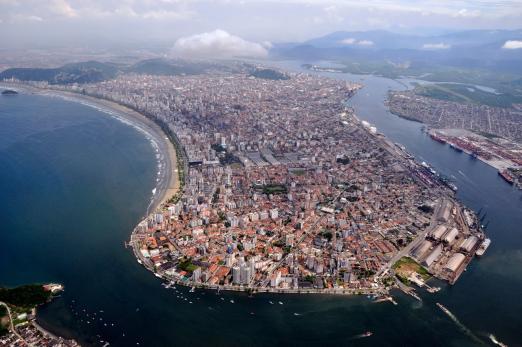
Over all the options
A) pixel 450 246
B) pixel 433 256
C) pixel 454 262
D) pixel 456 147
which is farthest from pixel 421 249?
pixel 456 147

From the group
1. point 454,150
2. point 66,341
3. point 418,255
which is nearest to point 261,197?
point 418,255

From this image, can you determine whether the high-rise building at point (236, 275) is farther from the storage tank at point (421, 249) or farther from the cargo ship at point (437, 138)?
the cargo ship at point (437, 138)

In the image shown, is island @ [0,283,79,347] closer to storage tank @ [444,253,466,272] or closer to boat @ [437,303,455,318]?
boat @ [437,303,455,318]

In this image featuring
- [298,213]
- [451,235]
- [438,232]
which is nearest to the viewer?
[451,235]

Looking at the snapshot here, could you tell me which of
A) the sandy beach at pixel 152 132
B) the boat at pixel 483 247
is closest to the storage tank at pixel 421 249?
the boat at pixel 483 247

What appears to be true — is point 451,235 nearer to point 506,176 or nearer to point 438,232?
point 438,232

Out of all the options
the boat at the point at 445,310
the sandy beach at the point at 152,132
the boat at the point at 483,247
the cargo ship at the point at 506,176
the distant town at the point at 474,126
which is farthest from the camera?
the distant town at the point at 474,126

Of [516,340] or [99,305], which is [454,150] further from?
[99,305]
